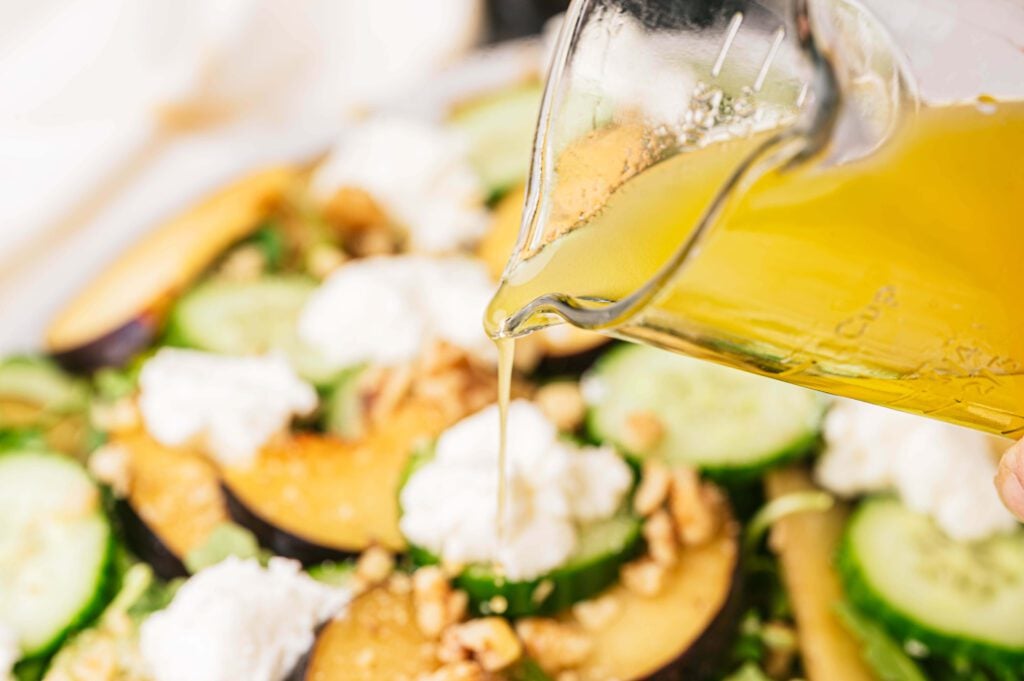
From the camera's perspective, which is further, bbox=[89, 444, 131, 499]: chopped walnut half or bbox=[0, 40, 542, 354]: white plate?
bbox=[0, 40, 542, 354]: white plate

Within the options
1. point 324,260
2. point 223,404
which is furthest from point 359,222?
point 223,404

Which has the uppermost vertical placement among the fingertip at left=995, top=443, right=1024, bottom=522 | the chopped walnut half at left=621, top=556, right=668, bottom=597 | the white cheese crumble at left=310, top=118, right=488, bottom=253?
the fingertip at left=995, top=443, right=1024, bottom=522

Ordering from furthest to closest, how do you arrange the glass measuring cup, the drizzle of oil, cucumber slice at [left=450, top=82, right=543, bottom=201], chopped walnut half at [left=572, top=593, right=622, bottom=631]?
cucumber slice at [left=450, top=82, right=543, bottom=201]
chopped walnut half at [left=572, top=593, right=622, bottom=631]
the drizzle of oil
the glass measuring cup

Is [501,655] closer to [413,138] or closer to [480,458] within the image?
[480,458]

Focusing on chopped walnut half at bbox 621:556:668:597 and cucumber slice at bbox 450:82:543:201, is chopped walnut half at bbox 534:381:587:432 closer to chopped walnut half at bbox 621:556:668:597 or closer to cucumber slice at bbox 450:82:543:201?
chopped walnut half at bbox 621:556:668:597

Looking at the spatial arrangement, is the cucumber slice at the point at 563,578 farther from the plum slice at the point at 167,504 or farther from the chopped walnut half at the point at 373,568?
the plum slice at the point at 167,504

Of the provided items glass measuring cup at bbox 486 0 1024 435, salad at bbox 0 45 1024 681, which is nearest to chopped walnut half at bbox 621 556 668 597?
salad at bbox 0 45 1024 681
